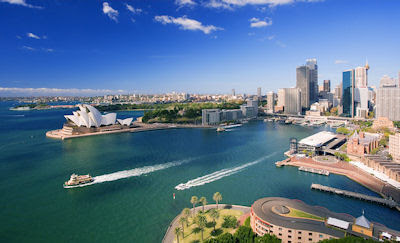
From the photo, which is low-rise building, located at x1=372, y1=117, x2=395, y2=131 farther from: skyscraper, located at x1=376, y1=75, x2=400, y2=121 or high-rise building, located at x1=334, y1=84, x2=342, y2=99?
high-rise building, located at x1=334, y1=84, x2=342, y2=99

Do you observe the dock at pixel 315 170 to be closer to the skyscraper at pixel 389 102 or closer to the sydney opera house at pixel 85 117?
the sydney opera house at pixel 85 117

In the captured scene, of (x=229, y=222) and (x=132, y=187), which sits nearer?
(x=229, y=222)

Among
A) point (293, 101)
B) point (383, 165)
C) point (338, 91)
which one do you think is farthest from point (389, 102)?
point (338, 91)

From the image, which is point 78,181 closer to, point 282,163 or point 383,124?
point 282,163

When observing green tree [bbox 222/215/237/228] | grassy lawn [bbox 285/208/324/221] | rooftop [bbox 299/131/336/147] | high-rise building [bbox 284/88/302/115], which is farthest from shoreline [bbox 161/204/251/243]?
high-rise building [bbox 284/88/302/115]

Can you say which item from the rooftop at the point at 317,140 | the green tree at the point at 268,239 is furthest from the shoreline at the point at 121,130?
the green tree at the point at 268,239

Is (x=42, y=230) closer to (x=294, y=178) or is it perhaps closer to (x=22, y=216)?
(x=22, y=216)
